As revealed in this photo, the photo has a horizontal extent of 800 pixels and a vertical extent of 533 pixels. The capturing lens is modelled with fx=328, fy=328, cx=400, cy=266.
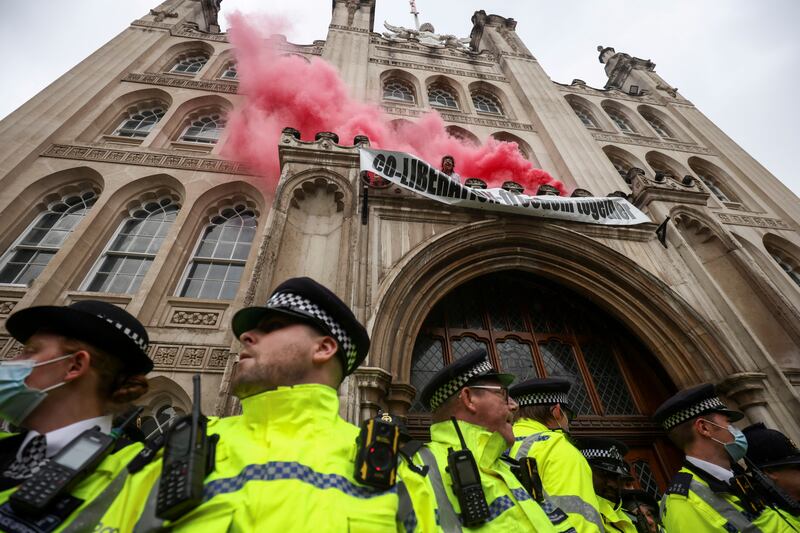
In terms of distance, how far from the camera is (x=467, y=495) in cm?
163

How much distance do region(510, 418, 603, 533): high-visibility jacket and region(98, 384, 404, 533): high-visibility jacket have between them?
1406 mm

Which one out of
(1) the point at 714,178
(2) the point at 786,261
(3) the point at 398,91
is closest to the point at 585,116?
(1) the point at 714,178

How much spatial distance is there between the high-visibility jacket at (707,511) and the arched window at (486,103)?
1166 centimetres

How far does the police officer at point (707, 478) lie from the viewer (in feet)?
6.84

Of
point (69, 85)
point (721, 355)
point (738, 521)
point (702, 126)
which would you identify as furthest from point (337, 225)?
point (702, 126)

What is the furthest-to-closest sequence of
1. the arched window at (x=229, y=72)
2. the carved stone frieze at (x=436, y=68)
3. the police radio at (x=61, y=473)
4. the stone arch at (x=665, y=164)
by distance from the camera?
1. the carved stone frieze at (x=436, y=68)
2. the stone arch at (x=665, y=164)
3. the arched window at (x=229, y=72)
4. the police radio at (x=61, y=473)

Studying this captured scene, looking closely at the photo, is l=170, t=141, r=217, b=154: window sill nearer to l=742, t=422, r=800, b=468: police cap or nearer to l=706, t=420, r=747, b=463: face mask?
l=706, t=420, r=747, b=463: face mask

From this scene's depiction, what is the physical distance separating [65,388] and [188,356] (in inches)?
139

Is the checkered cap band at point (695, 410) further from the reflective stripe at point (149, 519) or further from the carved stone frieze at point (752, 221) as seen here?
the carved stone frieze at point (752, 221)

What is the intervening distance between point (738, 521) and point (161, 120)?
1159cm

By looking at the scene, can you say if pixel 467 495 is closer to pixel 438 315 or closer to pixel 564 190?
pixel 438 315

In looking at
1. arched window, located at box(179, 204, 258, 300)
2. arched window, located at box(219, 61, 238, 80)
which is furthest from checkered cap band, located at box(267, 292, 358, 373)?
arched window, located at box(219, 61, 238, 80)

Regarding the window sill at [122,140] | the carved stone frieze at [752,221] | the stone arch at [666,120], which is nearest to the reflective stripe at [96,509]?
the window sill at [122,140]

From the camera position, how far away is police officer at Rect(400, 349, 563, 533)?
162cm
